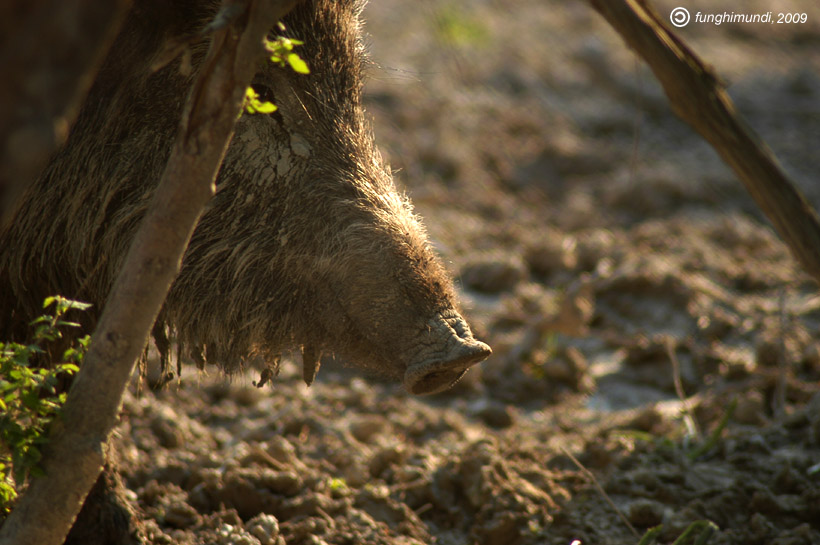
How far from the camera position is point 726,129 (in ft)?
8.20

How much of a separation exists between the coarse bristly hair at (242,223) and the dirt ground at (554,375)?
1.78ft

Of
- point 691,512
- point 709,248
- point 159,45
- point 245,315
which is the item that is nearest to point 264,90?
point 159,45

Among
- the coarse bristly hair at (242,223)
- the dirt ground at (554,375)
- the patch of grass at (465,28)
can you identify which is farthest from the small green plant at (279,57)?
the patch of grass at (465,28)

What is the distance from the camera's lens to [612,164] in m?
6.18

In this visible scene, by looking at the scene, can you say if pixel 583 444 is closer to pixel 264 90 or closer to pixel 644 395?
pixel 644 395

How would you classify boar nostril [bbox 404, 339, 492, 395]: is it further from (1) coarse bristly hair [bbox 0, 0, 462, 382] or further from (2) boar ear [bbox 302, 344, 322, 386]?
(2) boar ear [bbox 302, 344, 322, 386]

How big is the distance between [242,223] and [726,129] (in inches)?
57.4

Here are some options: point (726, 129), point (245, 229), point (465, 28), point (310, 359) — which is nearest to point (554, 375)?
point (726, 129)

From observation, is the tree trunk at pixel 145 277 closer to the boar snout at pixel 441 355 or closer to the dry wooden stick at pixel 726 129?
the boar snout at pixel 441 355

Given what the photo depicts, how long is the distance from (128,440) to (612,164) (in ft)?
14.2

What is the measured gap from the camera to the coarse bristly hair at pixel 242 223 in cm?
218

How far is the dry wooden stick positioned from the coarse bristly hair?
0.89 meters

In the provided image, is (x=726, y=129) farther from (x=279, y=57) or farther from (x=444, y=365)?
(x=279, y=57)

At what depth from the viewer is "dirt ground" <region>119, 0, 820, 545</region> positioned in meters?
2.62
